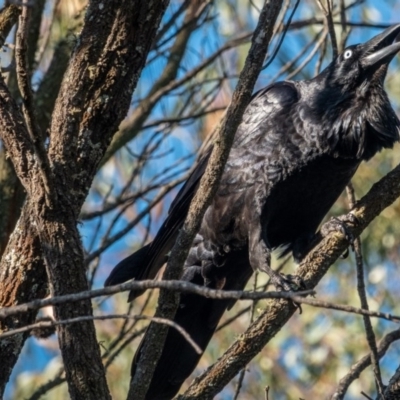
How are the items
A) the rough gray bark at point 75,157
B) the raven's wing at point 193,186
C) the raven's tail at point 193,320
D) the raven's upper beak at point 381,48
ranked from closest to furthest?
1. the rough gray bark at point 75,157
2. the raven's upper beak at point 381,48
3. the raven's wing at point 193,186
4. the raven's tail at point 193,320

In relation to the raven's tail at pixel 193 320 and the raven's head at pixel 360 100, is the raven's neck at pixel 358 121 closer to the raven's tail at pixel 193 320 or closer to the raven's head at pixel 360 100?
the raven's head at pixel 360 100

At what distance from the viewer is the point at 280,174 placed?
3641mm

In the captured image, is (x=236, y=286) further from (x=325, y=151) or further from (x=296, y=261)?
(x=325, y=151)

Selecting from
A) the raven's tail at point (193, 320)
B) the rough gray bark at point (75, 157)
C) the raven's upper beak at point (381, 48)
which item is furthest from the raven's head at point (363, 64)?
the rough gray bark at point (75, 157)

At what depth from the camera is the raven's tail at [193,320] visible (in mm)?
3879

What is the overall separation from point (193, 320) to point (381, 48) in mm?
1504

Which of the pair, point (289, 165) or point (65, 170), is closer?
point (65, 170)

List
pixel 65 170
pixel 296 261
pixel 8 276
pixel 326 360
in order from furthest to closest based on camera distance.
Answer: pixel 326 360
pixel 296 261
pixel 8 276
pixel 65 170

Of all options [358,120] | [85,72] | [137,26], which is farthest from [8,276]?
[358,120]

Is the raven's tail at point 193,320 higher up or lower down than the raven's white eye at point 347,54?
lower down

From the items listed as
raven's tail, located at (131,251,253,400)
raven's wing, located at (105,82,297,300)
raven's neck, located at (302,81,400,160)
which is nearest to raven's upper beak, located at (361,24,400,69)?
raven's neck, located at (302,81,400,160)

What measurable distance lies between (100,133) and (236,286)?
1.45 m

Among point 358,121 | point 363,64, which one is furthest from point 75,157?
point 363,64

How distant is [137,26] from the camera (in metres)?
2.91
